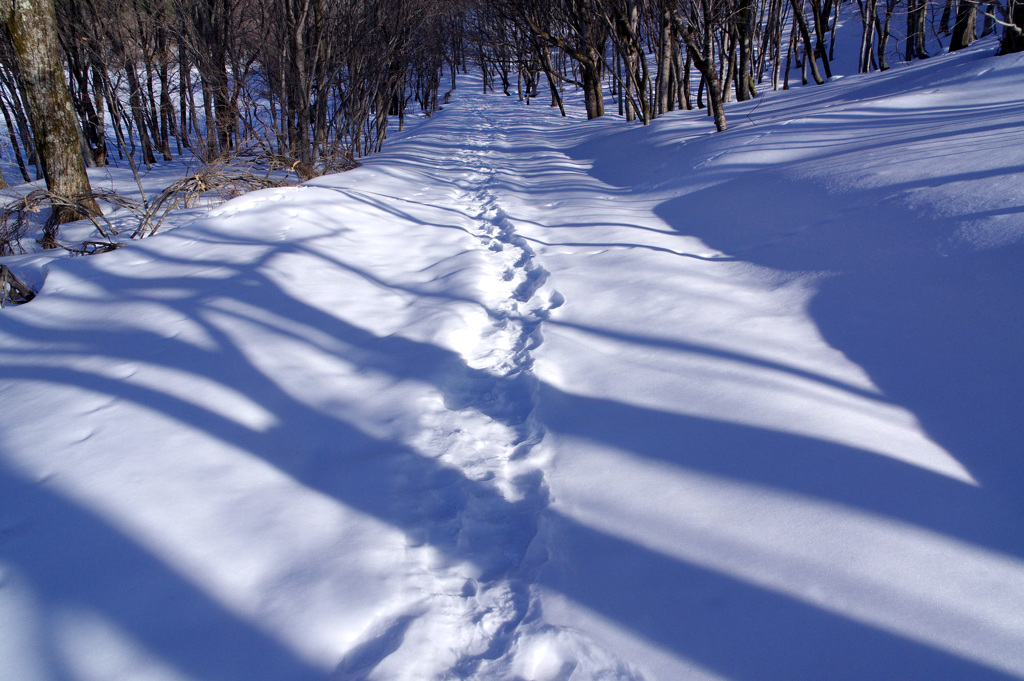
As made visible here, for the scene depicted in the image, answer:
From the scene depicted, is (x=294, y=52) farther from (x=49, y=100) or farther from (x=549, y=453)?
(x=549, y=453)

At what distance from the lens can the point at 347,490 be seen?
2107 mm

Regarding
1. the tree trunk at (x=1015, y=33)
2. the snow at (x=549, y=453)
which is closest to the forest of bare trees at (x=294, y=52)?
the tree trunk at (x=1015, y=33)

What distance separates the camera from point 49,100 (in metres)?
6.27

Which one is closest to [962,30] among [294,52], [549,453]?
[294,52]

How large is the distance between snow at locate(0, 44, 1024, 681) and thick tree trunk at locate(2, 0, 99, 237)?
9.09 feet

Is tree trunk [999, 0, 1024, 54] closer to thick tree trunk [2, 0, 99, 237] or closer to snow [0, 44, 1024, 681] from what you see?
snow [0, 44, 1024, 681]

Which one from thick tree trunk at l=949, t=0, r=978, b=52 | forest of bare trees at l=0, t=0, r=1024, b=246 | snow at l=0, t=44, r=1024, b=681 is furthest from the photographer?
thick tree trunk at l=949, t=0, r=978, b=52

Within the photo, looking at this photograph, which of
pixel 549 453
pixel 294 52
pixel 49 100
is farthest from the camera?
pixel 294 52

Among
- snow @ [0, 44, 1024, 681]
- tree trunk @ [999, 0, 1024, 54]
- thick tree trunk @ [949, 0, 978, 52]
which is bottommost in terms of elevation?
snow @ [0, 44, 1024, 681]

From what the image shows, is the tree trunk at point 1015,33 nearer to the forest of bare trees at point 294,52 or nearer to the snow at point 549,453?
the forest of bare trees at point 294,52

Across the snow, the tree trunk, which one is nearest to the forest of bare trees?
the tree trunk

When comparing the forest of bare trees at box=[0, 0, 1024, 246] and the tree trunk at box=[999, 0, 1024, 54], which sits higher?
the forest of bare trees at box=[0, 0, 1024, 246]

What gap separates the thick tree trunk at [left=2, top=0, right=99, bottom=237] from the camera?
5977 millimetres

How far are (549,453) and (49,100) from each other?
7837 millimetres
